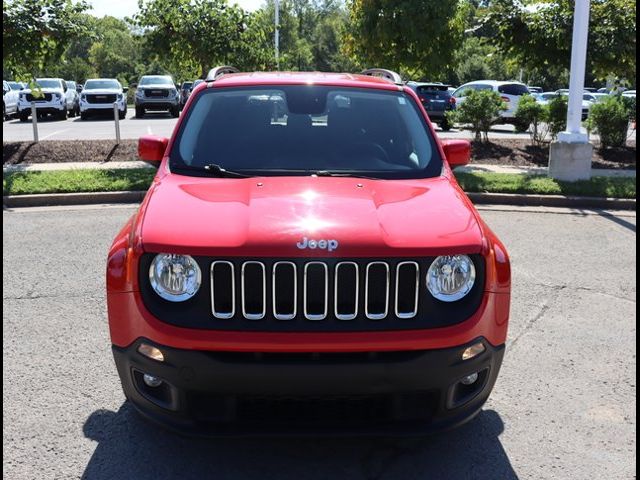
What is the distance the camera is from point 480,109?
52.3ft

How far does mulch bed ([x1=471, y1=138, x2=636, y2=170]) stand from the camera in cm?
1473

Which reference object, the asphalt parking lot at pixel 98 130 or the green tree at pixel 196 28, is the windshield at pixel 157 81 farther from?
the green tree at pixel 196 28

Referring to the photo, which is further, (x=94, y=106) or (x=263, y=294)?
(x=94, y=106)

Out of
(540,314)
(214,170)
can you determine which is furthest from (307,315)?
(540,314)

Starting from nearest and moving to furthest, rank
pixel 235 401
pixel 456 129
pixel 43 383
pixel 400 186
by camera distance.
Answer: pixel 235 401
pixel 400 186
pixel 43 383
pixel 456 129

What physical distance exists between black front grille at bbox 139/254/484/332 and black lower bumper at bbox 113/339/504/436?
130mm

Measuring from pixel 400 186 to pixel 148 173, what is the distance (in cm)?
886

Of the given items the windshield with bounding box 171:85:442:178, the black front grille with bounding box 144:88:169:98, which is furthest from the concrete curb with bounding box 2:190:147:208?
the black front grille with bounding box 144:88:169:98

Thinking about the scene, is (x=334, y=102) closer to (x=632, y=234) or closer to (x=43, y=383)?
(x=43, y=383)

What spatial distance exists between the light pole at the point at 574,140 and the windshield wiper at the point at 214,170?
887 centimetres

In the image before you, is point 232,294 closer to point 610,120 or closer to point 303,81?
point 303,81

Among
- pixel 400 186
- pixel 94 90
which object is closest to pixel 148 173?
pixel 400 186

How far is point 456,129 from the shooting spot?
84.9ft

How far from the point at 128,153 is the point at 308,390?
12.9 metres
